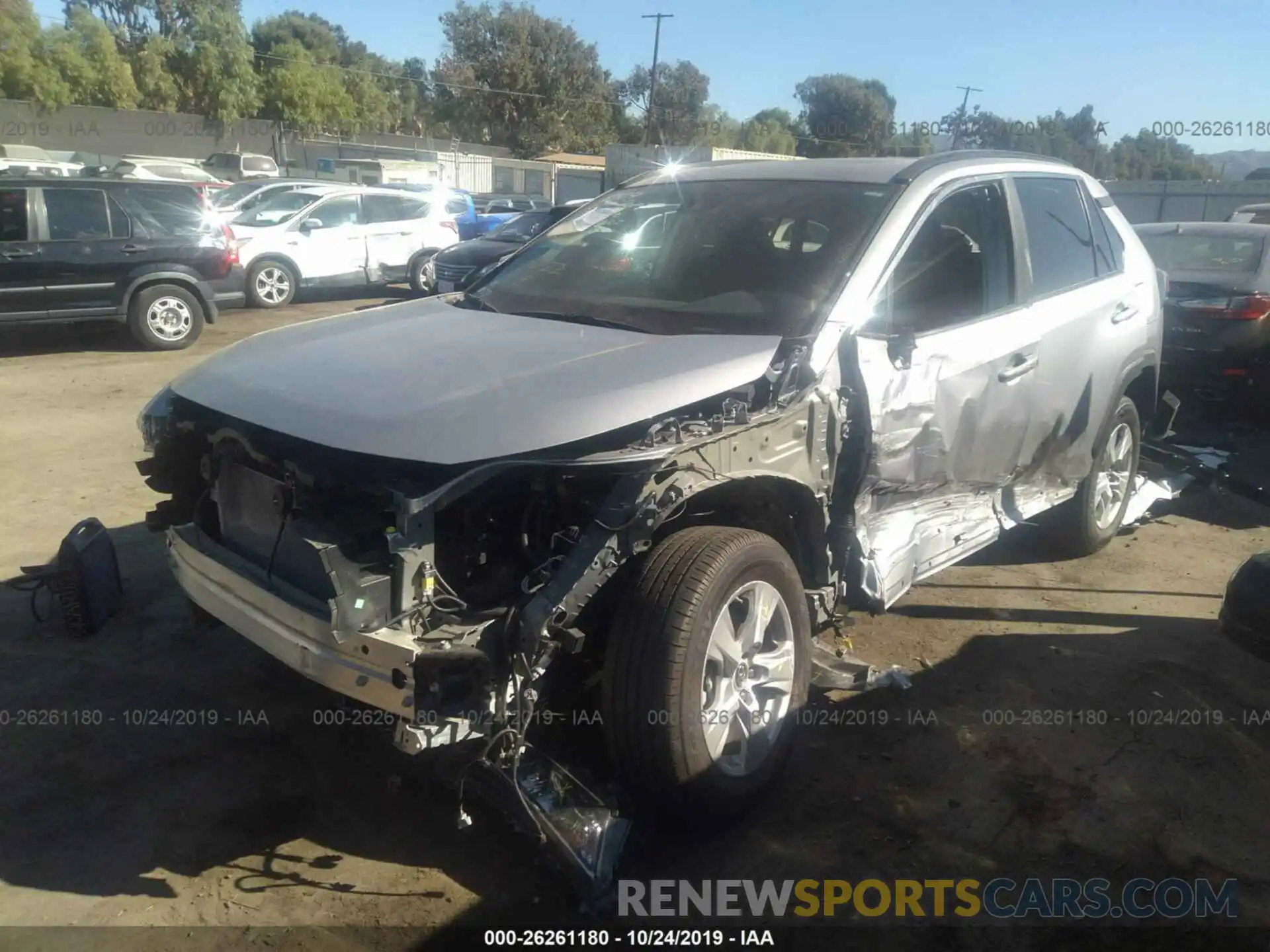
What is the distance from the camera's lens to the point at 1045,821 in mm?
3184

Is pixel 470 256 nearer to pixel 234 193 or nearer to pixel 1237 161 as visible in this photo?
pixel 234 193

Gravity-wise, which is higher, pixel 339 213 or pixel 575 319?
pixel 339 213

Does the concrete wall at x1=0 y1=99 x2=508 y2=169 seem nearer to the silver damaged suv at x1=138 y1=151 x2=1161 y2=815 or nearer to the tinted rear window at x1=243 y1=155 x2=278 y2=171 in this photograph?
the tinted rear window at x1=243 y1=155 x2=278 y2=171

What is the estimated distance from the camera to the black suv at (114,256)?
1005 cm

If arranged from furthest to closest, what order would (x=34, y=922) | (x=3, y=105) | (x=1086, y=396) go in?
(x=3, y=105), (x=1086, y=396), (x=34, y=922)

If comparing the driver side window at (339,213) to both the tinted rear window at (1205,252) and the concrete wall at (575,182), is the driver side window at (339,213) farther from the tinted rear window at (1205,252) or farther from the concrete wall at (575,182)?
A: the concrete wall at (575,182)

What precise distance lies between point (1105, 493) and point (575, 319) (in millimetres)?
3276

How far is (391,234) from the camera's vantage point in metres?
15.5

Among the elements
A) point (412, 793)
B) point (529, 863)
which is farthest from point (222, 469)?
point (529, 863)

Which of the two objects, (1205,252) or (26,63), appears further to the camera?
(26,63)

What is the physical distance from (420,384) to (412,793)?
1.36 metres

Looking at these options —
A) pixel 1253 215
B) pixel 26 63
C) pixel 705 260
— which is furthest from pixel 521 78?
pixel 705 260

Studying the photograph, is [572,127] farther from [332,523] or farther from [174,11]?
[332,523]

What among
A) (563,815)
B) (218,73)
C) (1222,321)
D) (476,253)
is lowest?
(563,815)
